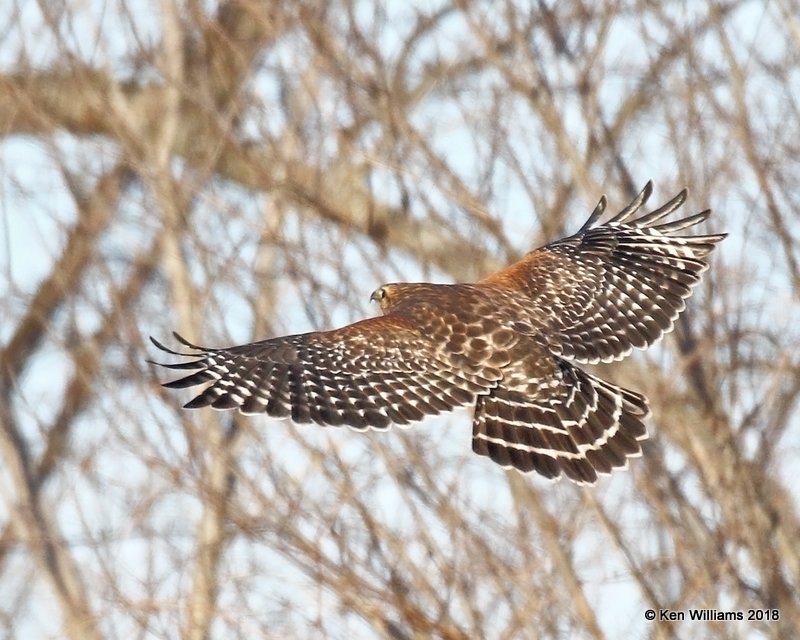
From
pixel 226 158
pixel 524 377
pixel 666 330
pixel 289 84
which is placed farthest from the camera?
pixel 226 158

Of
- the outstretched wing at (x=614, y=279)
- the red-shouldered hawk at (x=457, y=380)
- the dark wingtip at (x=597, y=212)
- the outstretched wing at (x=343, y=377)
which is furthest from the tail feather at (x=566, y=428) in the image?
the dark wingtip at (x=597, y=212)

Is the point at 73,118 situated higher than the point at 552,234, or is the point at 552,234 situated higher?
the point at 73,118

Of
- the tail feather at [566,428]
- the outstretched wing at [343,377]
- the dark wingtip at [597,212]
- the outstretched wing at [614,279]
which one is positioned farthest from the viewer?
the dark wingtip at [597,212]

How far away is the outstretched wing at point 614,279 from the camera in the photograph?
7.43 metres

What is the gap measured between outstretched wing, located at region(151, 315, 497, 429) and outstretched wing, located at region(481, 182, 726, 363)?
0.74 metres

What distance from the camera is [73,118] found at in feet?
34.1

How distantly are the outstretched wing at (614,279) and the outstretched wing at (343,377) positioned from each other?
0.74m

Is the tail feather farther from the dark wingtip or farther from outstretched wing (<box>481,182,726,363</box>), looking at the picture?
the dark wingtip

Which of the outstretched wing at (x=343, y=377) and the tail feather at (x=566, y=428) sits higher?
the outstretched wing at (x=343, y=377)

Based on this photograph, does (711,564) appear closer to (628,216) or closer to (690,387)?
(690,387)

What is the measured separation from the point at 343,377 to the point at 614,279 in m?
1.67

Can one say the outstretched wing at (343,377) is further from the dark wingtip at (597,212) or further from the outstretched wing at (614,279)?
the dark wingtip at (597,212)

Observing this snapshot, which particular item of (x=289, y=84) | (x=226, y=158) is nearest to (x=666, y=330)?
(x=289, y=84)

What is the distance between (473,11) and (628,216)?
1.77 metres
